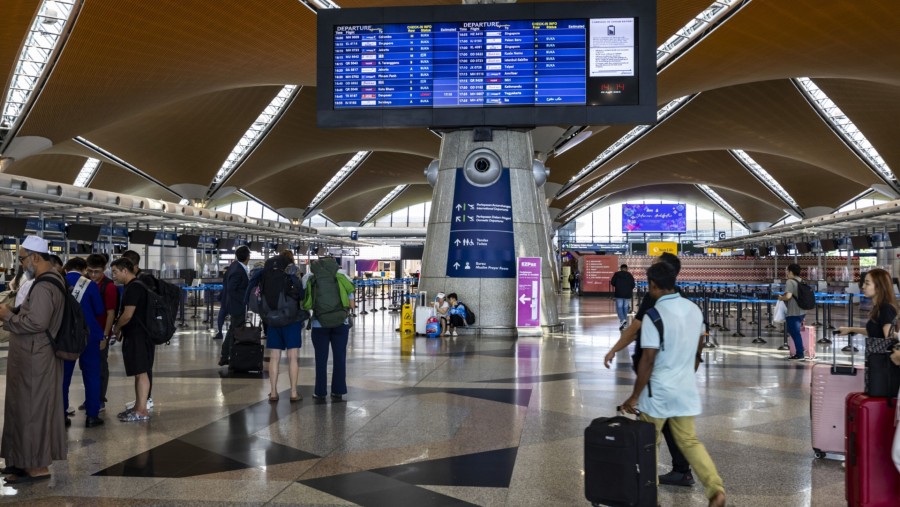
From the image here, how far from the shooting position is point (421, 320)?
47.4 ft

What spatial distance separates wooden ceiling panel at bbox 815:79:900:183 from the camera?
30.1 metres

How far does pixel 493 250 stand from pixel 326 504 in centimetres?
1107

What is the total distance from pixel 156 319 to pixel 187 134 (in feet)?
103

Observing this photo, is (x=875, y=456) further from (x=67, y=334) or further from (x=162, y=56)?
(x=162, y=56)

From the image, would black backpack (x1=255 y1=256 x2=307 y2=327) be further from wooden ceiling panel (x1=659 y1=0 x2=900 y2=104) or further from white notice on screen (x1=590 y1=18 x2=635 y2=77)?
wooden ceiling panel (x1=659 y1=0 x2=900 y2=104)

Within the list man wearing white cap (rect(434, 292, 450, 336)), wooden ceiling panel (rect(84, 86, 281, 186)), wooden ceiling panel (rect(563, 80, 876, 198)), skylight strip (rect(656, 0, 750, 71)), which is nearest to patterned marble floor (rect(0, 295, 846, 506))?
man wearing white cap (rect(434, 292, 450, 336))

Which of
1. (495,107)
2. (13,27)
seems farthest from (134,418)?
(13,27)

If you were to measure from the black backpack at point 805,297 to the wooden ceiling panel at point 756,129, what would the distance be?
81.3ft

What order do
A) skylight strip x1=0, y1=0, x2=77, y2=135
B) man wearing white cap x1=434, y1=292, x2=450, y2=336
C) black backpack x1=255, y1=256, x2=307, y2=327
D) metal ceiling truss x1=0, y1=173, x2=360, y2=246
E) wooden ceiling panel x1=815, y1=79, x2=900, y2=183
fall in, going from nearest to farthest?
black backpack x1=255, y1=256, x2=307, y2=327
metal ceiling truss x1=0, y1=173, x2=360, y2=246
man wearing white cap x1=434, y1=292, x2=450, y2=336
skylight strip x1=0, y1=0, x2=77, y2=135
wooden ceiling panel x1=815, y1=79, x2=900, y2=183

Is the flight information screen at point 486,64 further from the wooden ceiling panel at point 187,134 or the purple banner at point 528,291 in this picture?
the wooden ceiling panel at point 187,134

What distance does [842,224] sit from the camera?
2219 cm

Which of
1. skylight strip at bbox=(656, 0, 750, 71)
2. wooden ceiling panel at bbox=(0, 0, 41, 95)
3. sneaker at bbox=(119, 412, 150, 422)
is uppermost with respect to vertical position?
skylight strip at bbox=(656, 0, 750, 71)

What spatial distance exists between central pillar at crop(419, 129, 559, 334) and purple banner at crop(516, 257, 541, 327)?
570 millimetres

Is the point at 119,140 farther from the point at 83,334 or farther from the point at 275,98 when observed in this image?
the point at 83,334
